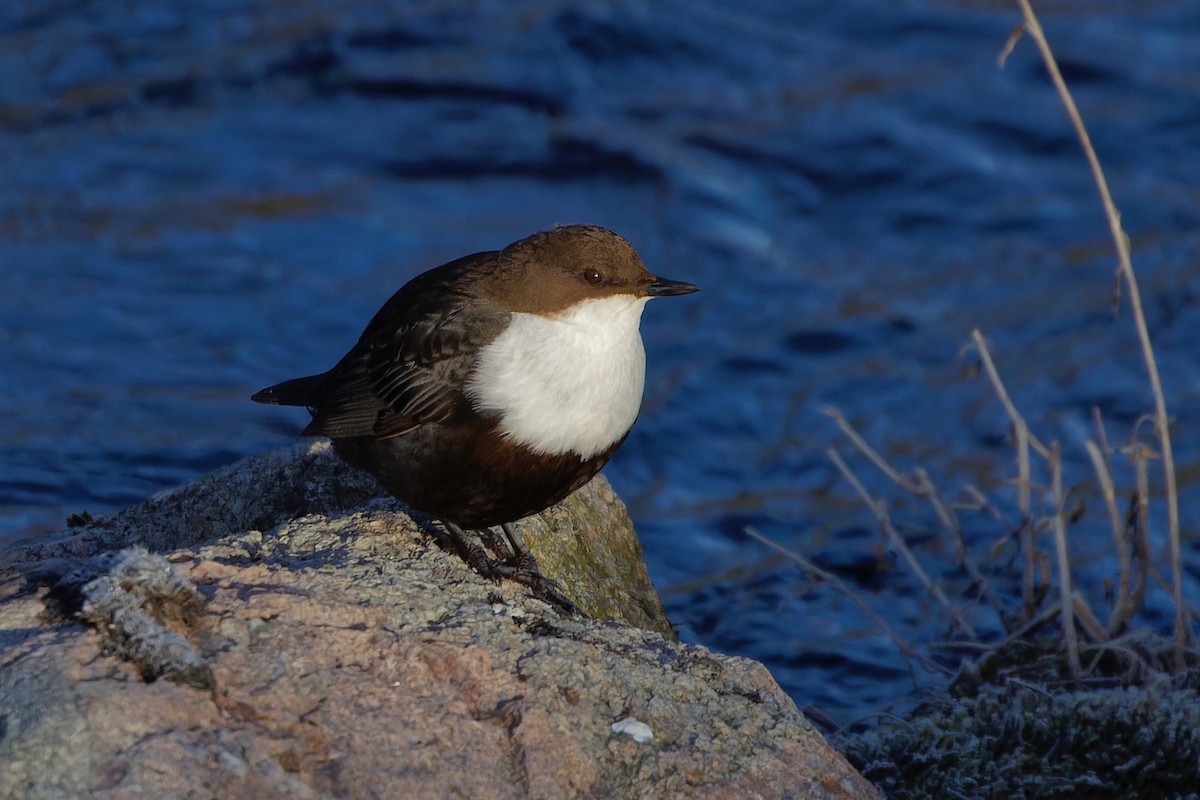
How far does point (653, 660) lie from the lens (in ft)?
10.2

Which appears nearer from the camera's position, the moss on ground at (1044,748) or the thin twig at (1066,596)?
the moss on ground at (1044,748)

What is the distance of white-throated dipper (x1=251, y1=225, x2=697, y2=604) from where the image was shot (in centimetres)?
377

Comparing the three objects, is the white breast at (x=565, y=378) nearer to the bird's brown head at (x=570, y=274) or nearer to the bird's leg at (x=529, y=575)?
the bird's brown head at (x=570, y=274)

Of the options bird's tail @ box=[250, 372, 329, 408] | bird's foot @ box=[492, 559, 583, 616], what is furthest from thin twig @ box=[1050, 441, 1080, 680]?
bird's tail @ box=[250, 372, 329, 408]

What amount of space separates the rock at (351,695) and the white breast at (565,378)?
606 mm

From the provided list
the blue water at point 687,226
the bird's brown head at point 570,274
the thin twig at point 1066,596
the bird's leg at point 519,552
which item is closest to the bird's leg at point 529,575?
the bird's leg at point 519,552

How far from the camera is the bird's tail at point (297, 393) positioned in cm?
455

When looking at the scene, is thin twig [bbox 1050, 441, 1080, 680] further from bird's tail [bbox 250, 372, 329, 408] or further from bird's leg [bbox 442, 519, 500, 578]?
bird's tail [bbox 250, 372, 329, 408]

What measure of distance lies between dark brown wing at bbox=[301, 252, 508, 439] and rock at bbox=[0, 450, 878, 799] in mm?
702

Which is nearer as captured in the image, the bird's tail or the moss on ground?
the moss on ground

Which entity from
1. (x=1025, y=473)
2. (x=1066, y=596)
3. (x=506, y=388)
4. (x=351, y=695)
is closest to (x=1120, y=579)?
(x=1066, y=596)

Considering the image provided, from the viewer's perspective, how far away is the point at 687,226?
8.91 metres

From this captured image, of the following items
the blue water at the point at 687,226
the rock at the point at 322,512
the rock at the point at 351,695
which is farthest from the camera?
the blue water at the point at 687,226

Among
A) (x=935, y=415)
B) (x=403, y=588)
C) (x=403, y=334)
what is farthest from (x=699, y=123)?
(x=403, y=588)
